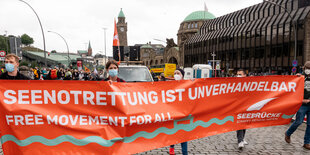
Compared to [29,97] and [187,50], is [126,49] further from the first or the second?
[29,97]

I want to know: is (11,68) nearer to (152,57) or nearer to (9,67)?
(9,67)

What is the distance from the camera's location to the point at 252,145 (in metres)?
5.12

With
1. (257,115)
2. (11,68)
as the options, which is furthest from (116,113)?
(257,115)

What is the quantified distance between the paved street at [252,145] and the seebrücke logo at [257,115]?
712mm

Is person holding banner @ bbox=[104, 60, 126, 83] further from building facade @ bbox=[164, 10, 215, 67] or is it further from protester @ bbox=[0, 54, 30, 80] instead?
building facade @ bbox=[164, 10, 215, 67]

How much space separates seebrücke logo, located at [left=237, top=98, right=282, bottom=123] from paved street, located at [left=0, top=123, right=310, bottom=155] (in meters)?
0.71

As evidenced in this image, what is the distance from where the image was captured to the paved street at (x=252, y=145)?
15.3 feet

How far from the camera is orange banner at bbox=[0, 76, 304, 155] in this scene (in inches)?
128

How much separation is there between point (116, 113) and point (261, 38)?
4328 cm

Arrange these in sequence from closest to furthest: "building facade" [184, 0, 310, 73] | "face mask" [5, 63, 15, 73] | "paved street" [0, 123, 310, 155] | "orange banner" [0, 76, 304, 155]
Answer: "orange banner" [0, 76, 304, 155] → "face mask" [5, 63, 15, 73] → "paved street" [0, 123, 310, 155] → "building facade" [184, 0, 310, 73]

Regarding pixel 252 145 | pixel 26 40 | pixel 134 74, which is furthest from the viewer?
pixel 26 40

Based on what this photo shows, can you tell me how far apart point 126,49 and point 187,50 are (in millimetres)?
45900

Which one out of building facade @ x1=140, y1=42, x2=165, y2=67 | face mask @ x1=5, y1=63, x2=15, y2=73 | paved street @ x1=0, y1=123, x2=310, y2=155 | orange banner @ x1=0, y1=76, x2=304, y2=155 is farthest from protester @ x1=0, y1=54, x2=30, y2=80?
building facade @ x1=140, y1=42, x2=165, y2=67

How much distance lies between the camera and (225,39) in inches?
1998
